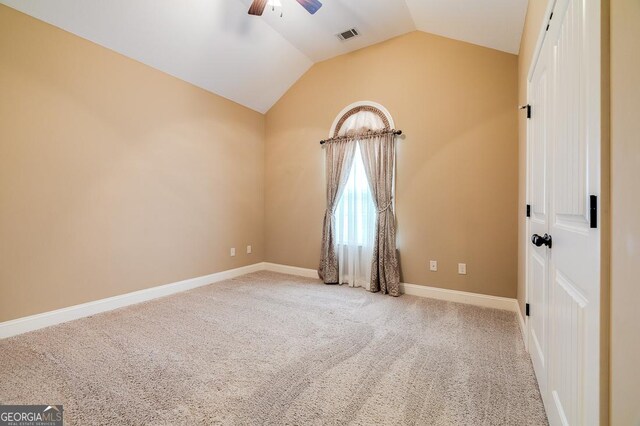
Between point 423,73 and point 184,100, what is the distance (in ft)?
9.63

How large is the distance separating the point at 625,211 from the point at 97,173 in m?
3.59

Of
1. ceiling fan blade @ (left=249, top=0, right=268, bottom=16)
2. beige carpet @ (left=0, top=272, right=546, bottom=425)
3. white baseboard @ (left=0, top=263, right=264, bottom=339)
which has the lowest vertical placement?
beige carpet @ (left=0, top=272, right=546, bottom=425)

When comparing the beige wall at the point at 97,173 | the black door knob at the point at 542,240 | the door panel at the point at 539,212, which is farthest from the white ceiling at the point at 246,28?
the black door knob at the point at 542,240

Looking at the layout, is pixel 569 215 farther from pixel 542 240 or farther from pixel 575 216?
pixel 542 240

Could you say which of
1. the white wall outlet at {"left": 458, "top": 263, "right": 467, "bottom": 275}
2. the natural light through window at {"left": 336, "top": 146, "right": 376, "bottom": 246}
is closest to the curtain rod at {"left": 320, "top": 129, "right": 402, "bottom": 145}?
the natural light through window at {"left": 336, "top": 146, "right": 376, "bottom": 246}

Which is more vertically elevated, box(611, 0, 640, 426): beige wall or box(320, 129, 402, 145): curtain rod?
box(320, 129, 402, 145): curtain rod

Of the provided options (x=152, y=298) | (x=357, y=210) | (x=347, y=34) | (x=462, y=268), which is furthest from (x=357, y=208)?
(x=152, y=298)

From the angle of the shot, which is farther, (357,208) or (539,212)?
(357,208)

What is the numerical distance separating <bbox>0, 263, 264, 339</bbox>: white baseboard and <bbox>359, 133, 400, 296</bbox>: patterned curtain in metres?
2.18

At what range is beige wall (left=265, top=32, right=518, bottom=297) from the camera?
285cm

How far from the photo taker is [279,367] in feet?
5.92

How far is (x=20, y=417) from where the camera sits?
137cm

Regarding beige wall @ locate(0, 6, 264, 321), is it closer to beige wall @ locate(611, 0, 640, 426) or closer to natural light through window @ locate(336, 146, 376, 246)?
natural light through window @ locate(336, 146, 376, 246)

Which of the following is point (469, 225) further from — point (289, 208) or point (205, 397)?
point (205, 397)
